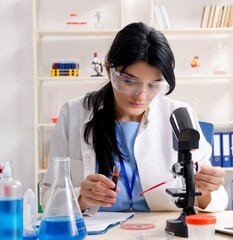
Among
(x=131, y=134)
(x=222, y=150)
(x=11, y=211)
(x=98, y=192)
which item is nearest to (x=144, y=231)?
(x=98, y=192)

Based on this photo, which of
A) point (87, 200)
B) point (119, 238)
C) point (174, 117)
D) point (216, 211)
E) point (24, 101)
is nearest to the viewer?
point (119, 238)

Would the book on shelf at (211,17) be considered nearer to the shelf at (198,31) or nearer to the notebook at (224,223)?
the shelf at (198,31)

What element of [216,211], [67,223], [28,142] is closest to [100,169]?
[216,211]

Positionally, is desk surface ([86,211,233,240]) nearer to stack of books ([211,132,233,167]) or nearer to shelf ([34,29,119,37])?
stack of books ([211,132,233,167])

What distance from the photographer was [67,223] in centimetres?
118

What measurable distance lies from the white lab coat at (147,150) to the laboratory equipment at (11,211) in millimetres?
667

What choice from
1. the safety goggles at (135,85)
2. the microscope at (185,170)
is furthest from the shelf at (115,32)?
the microscope at (185,170)

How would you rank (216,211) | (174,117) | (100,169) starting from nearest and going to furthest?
(174,117), (216,211), (100,169)

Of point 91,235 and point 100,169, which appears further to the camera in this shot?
point 100,169

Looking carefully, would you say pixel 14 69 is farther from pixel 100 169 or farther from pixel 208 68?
pixel 100 169

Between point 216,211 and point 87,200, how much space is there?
48 centimetres

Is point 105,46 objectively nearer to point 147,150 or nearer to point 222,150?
point 222,150

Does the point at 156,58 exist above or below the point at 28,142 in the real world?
above

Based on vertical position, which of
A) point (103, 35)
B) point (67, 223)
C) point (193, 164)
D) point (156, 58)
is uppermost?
point (103, 35)
